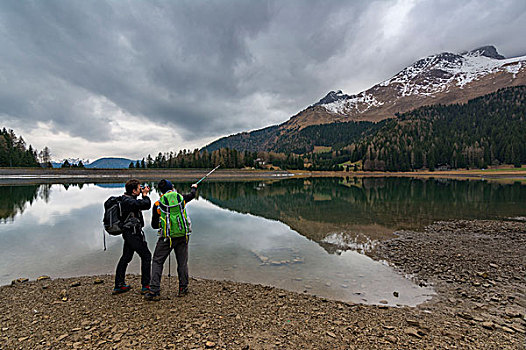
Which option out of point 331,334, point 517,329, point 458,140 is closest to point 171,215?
point 331,334

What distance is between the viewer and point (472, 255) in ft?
36.1

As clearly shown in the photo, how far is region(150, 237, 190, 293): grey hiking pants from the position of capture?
6.27 metres

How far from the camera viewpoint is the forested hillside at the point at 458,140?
13325 cm

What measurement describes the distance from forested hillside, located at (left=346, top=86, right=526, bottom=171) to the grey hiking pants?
15865cm

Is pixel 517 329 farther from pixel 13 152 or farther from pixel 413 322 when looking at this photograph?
pixel 13 152

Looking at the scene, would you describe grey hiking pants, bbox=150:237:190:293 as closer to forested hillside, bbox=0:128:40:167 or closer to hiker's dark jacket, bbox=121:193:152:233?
hiker's dark jacket, bbox=121:193:152:233

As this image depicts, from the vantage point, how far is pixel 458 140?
15188cm

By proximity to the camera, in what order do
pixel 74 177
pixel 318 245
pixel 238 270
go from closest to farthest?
pixel 238 270, pixel 318 245, pixel 74 177

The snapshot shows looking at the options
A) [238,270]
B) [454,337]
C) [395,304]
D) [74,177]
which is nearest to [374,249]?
[395,304]

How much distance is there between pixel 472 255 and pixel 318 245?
632cm

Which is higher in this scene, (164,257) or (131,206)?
(131,206)

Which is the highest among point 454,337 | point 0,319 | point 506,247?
point 0,319

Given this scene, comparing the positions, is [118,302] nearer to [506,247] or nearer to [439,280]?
[439,280]

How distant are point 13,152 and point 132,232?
392ft
